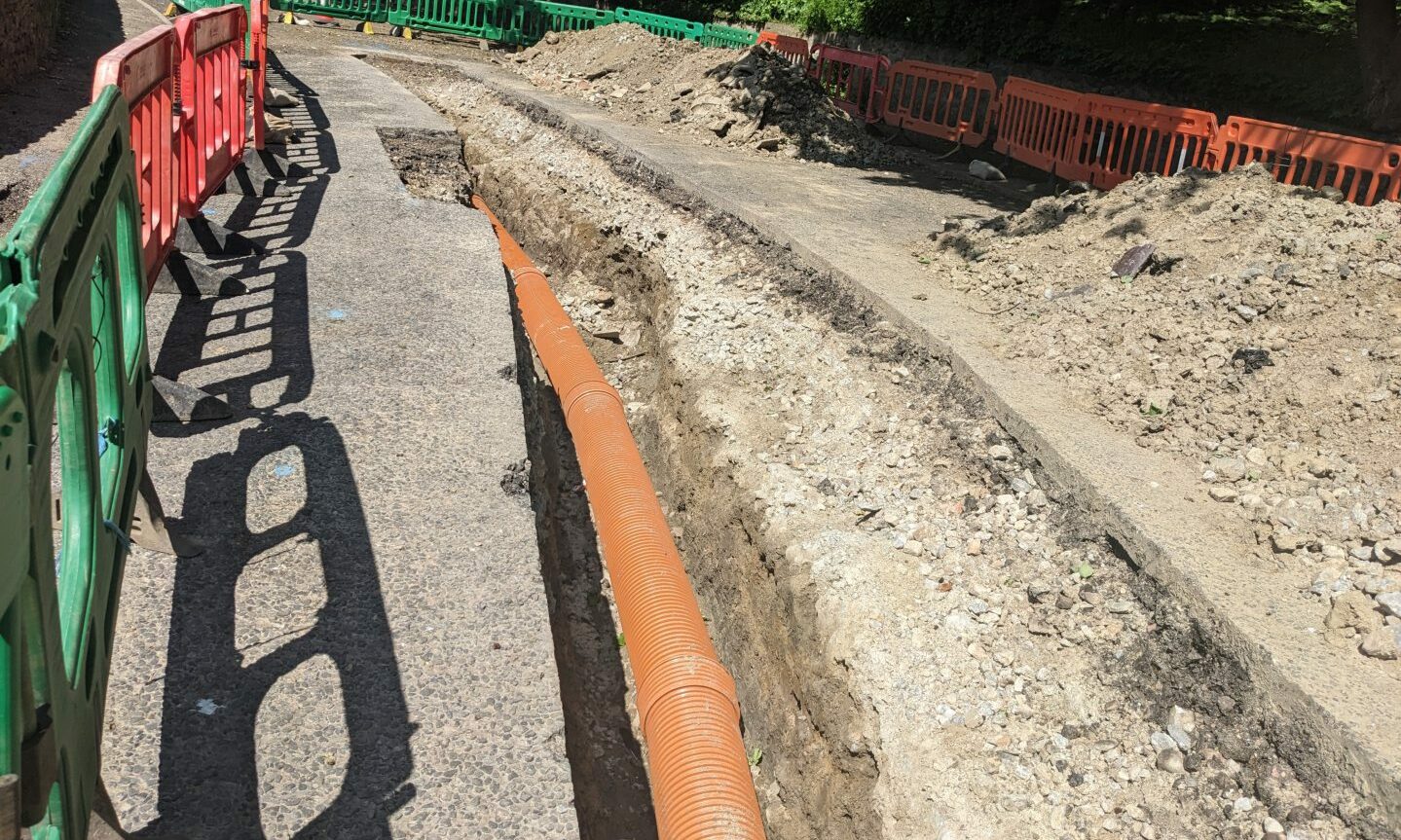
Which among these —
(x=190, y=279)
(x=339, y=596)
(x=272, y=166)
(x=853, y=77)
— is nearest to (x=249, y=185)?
(x=272, y=166)

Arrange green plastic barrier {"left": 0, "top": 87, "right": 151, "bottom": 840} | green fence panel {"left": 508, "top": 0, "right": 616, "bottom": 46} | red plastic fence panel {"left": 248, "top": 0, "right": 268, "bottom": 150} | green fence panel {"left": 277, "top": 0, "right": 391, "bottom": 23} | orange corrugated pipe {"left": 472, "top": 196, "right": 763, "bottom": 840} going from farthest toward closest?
1. green fence panel {"left": 508, "top": 0, "right": 616, "bottom": 46}
2. green fence panel {"left": 277, "top": 0, "right": 391, "bottom": 23}
3. red plastic fence panel {"left": 248, "top": 0, "right": 268, "bottom": 150}
4. orange corrugated pipe {"left": 472, "top": 196, "right": 763, "bottom": 840}
5. green plastic barrier {"left": 0, "top": 87, "right": 151, "bottom": 840}

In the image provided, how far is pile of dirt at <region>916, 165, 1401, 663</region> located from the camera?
12.4 ft

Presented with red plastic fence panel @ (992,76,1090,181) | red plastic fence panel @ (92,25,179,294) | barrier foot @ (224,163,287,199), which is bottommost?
barrier foot @ (224,163,287,199)

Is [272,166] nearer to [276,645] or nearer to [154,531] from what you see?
[154,531]

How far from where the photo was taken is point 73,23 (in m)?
14.2

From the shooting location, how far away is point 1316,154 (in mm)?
7527

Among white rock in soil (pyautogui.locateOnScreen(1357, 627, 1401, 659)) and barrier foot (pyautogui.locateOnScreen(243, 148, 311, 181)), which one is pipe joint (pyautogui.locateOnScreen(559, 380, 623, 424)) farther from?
white rock in soil (pyautogui.locateOnScreen(1357, 627, 1401, 659))

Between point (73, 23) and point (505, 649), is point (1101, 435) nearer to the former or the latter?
point (505, 649)

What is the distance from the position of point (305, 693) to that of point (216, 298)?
3382 millimetres

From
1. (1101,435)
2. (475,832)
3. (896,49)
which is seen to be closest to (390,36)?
(896,49)

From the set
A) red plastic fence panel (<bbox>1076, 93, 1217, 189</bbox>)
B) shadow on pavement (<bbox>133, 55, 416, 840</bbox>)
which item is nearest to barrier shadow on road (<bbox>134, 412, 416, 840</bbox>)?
shadow on pavement (<bbox>133, 55, 416, 840</bbox>)

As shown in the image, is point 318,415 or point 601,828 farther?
point 318,415

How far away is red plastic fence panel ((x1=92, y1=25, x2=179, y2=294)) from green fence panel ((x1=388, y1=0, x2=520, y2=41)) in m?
16.5

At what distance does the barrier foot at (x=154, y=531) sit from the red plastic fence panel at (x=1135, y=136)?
7333mm
